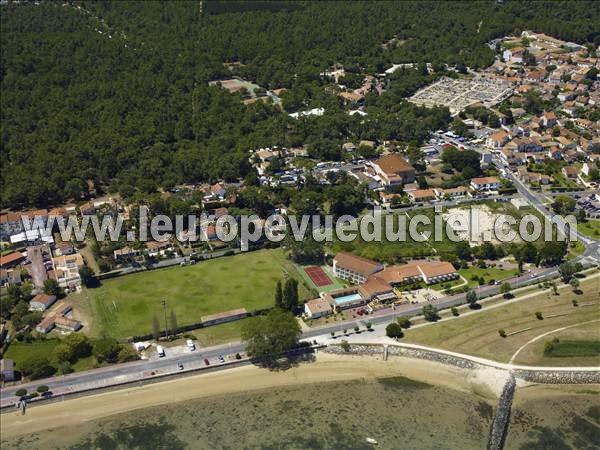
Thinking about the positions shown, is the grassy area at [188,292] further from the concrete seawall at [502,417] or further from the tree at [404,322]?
the concrete seawall at [502,417]

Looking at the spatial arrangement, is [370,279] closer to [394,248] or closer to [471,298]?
[394,248]

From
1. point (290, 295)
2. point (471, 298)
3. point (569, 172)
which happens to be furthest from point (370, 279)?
point (569, 172)

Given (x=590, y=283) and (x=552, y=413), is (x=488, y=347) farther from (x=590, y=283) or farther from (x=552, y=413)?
(x=590, y=283)

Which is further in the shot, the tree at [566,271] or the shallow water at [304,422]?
the tree at [566,271]

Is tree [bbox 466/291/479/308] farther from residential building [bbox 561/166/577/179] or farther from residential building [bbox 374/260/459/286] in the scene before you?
residential building [bbox 561/166/577/179]

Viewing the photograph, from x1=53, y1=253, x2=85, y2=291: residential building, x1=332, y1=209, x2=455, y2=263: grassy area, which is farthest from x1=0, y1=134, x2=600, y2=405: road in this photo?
x1=53, y1=253, x2=85, y2=291: residential building

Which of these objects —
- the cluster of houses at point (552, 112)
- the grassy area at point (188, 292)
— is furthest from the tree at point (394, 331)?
the cluster of houses at point (552, 112)

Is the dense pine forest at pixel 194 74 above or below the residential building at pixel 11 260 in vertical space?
above

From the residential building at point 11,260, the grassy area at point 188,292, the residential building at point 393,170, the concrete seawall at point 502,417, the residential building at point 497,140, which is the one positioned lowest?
the concrete seawall at point 502,417
